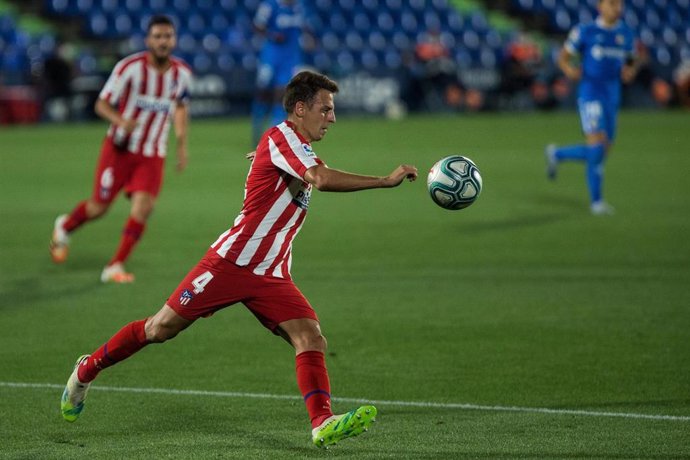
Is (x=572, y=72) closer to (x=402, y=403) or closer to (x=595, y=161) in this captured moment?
(x=595, y=161)

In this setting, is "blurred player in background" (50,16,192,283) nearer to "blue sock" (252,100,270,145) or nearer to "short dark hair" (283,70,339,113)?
"short dark hair" (283,70,339,113)

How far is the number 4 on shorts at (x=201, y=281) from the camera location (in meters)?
5.74

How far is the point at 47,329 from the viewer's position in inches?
340

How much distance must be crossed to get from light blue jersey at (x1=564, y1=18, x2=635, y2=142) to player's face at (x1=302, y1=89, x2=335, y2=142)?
9.11 meters

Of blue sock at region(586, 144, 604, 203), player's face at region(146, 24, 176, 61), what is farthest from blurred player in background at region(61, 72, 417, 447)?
blue sock at region(586, 144, 604, 203)

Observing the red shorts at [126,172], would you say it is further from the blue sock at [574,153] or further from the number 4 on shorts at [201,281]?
the blue sock at [574,153]

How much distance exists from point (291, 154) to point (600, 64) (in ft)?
30.9

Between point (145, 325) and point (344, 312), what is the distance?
3.58 metres

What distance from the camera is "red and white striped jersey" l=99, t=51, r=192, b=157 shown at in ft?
34.3

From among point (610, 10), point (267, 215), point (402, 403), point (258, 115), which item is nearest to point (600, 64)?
point (610, 10)

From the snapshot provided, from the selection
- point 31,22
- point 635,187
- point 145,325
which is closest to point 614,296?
point 145,325

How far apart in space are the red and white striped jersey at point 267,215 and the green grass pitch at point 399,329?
0.91 metres

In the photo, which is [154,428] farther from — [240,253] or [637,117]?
[637,117]

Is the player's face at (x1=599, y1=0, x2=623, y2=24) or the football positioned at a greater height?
the player's face at (x1=599, y1=0, x2=623, y2=24)
